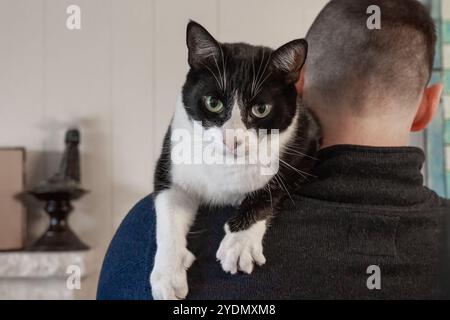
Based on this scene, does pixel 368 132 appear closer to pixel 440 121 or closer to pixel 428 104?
pixel 428 104

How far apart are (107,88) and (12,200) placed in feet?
1.53

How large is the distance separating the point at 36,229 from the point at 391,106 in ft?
3.98

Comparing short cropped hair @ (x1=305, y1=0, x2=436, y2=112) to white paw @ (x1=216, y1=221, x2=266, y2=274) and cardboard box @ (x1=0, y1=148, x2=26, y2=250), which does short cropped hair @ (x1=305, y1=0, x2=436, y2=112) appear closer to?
white paw @ (x1=216, y1=221, x2=266, y2=274)

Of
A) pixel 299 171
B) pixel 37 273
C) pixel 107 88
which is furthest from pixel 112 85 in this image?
pixel 299 171

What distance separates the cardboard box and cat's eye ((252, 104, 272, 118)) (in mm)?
991

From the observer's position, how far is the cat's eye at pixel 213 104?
2.31ft

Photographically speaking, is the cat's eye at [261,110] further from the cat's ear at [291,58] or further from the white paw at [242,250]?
the white paw at [242,250]

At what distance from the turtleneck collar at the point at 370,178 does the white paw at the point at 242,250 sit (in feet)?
0.28

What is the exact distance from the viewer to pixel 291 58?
692mm

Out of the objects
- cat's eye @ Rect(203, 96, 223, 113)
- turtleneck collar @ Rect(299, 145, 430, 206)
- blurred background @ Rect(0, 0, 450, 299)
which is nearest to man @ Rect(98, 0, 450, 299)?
turtleneck collar @ Rect(299, 145, 430, 206)

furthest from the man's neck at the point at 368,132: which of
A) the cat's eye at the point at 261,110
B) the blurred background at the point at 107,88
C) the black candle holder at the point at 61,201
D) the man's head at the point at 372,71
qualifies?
the black candle holder at the point at 61,201

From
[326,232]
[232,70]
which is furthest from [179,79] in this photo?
[326,232]

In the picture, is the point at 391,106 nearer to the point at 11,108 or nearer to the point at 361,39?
the point at 361,39
